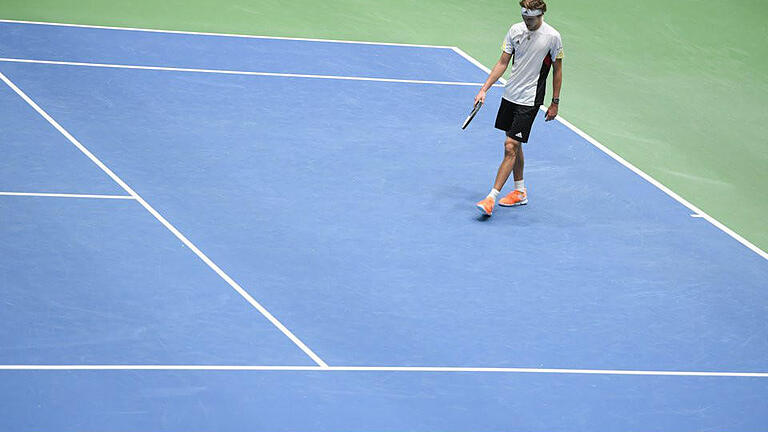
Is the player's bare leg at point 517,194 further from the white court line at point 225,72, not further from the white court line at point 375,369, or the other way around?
the white court line at point 225,72

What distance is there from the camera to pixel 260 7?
16656 mm

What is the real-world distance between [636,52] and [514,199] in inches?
255

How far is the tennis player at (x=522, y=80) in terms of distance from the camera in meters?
10.6

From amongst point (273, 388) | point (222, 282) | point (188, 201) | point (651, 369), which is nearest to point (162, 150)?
point (188, 201)

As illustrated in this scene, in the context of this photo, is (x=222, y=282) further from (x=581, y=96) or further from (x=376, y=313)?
(x=581, y=96)

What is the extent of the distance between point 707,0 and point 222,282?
12940 mm

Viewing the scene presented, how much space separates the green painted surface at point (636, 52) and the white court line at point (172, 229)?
3305mm

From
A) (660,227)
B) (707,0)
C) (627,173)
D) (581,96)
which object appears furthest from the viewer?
(707,0)

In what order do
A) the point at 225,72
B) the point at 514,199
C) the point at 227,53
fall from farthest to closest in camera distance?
the point at 227,53, the point at 225,72, the point at 514,199

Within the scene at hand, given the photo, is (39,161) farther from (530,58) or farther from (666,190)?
(666,190)

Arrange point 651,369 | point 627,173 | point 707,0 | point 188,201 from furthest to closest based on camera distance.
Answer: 1. point 707,0
2. point 627,173
3. point 188,201
4. point 651,369

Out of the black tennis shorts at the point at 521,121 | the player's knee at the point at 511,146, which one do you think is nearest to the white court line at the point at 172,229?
the player's knee at the point at 511,146

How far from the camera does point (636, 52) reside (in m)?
16.9

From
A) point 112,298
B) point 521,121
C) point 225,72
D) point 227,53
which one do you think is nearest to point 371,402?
point 112,298
